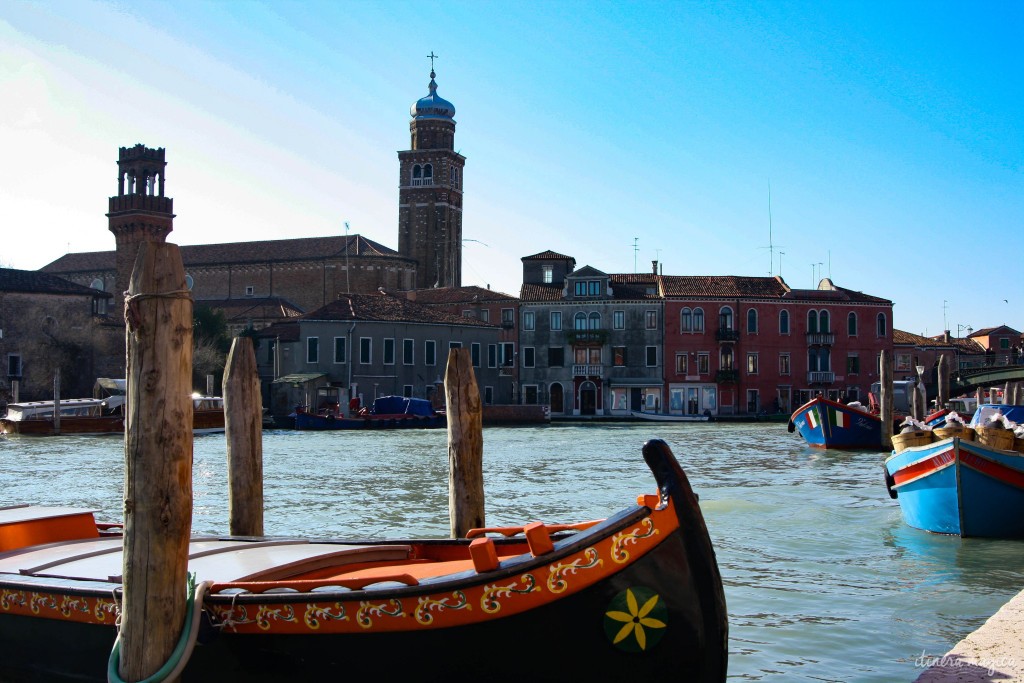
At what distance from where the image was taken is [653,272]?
47.0 m

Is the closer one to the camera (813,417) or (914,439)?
(914,439)

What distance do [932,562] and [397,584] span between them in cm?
658

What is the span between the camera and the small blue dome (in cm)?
6128

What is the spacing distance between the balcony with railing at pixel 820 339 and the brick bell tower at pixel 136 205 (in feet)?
93.8

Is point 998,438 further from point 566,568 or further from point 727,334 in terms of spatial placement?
point 727,334

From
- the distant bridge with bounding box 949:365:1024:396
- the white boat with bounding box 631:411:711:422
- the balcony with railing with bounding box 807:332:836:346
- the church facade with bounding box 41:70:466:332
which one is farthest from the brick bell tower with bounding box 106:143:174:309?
the distant bridge with bounding box 949:365:1024:396

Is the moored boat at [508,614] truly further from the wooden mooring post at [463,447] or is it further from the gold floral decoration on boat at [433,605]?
the wooden mooring post at [463,447]

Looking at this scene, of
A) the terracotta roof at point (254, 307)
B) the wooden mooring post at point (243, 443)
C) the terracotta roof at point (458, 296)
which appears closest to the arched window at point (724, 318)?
the terracotta roof at point (458, 296)

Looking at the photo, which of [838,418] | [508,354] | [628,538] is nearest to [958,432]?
[628,538]

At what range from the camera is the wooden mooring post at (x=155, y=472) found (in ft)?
14.6

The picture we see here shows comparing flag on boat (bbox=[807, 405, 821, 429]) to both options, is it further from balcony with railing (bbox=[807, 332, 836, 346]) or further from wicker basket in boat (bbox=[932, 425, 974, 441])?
balcony with railing (bbox=[807, 332, 836, 346])

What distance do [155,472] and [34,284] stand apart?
125 feet

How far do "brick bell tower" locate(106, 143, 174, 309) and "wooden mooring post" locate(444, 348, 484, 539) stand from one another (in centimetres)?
4199

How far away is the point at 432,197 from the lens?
198 feet
